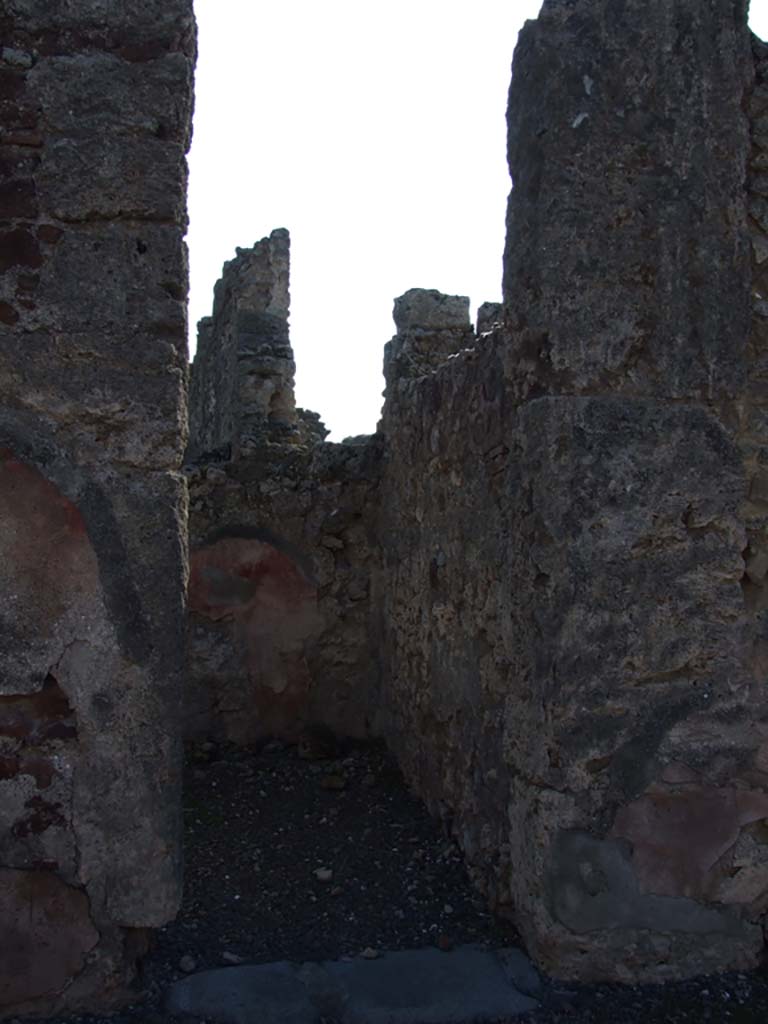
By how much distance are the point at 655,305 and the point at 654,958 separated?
1889 millimetres

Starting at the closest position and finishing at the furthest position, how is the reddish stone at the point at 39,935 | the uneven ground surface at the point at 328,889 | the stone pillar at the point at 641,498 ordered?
the reddish stone at the point at 39,935
the uneven ground surface at the point at 328,889
the stone pillar at the point at 641,498

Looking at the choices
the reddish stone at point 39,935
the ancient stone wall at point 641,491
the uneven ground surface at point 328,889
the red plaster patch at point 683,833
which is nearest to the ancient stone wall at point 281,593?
the uneven ground surface at point 328,889

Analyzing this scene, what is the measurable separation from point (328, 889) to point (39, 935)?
4.42ft

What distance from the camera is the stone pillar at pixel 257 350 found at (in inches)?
358

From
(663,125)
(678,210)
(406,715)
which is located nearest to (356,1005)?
(406,715)

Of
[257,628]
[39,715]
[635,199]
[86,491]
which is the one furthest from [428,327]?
[39,715]

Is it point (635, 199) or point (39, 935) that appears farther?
point (635, 199)

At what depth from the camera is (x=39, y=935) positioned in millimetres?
2631

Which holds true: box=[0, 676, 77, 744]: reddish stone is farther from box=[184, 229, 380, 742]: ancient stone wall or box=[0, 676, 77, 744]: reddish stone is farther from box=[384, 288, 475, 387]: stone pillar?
box=[384, 288, 475, 387]: stone pillar

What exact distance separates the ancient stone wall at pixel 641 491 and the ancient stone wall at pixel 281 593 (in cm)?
248

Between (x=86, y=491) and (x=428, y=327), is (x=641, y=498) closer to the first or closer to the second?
(x=86, y=491)

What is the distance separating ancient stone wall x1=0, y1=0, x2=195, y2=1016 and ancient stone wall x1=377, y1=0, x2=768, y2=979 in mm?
1079

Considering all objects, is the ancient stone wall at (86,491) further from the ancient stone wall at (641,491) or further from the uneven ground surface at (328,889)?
the ancient stone wall at (641,491)

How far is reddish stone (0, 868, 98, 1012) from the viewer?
8.55 feet
